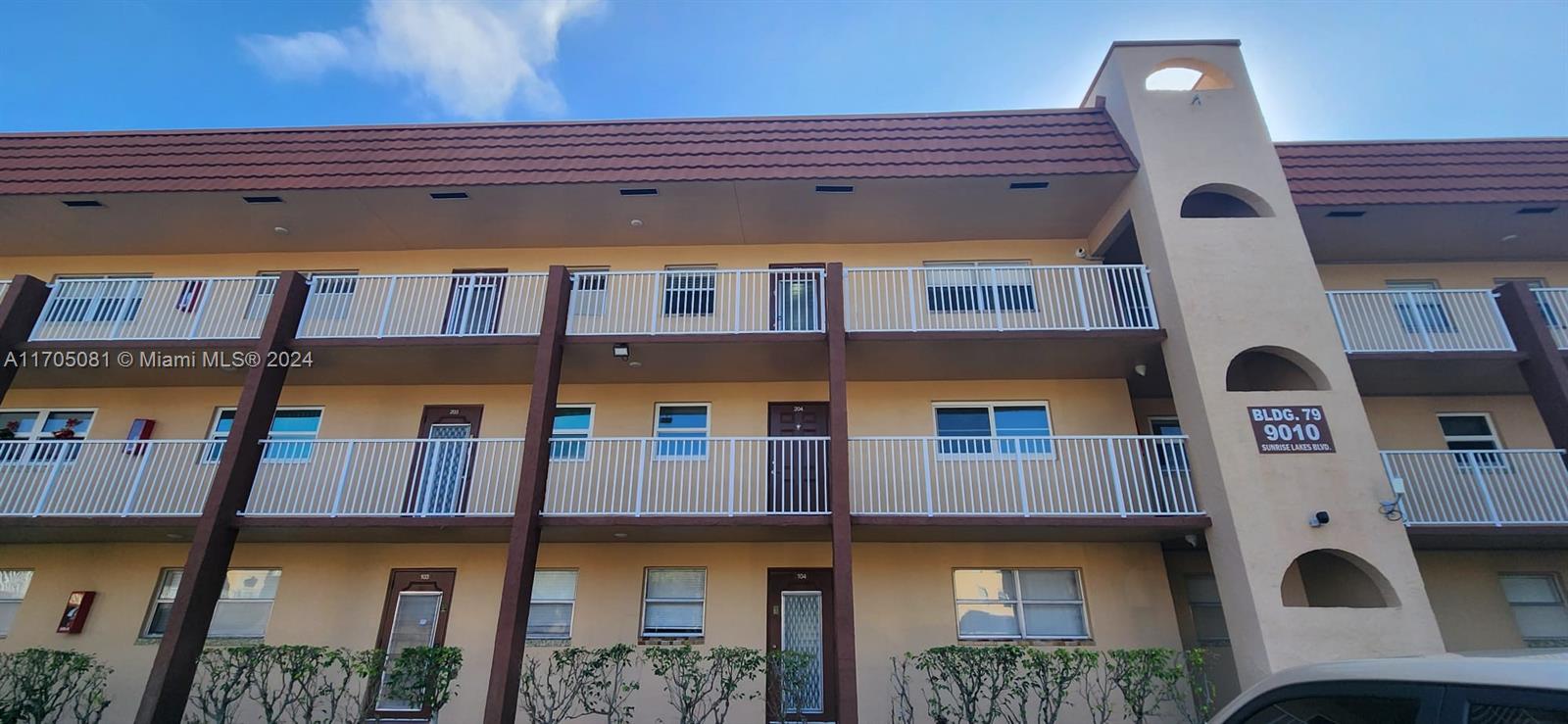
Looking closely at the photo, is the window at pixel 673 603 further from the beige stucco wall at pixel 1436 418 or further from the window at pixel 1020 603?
the beige stucco wall at pixel 1436 418

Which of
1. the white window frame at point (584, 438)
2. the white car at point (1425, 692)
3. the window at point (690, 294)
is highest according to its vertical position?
the window at point (690, 294)

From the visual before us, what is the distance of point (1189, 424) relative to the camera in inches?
363

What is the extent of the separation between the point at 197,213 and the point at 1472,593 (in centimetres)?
2035

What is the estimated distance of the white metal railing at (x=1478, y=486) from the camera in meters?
9.37

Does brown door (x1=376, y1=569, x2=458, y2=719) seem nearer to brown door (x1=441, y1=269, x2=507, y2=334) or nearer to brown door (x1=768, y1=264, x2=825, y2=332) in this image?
brown door (x1=441, y1=269, x2=507, y2=334)

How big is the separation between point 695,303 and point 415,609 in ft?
20.7

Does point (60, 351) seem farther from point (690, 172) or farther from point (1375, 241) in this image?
Result: point (1375, 241)

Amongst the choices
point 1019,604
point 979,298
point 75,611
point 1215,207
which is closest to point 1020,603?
point 1019,604

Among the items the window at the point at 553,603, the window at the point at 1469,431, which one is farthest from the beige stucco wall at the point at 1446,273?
the window at the point at 553,603

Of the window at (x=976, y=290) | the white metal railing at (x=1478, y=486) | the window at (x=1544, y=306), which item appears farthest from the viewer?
the window at (x=976, y=290)

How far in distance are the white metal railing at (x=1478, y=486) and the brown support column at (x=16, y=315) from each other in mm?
19528

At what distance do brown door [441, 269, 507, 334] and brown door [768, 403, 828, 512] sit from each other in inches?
188

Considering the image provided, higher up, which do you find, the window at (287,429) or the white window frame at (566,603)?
the window at (287,429)

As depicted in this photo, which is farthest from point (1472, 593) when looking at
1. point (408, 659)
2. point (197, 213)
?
point (197, 213)
